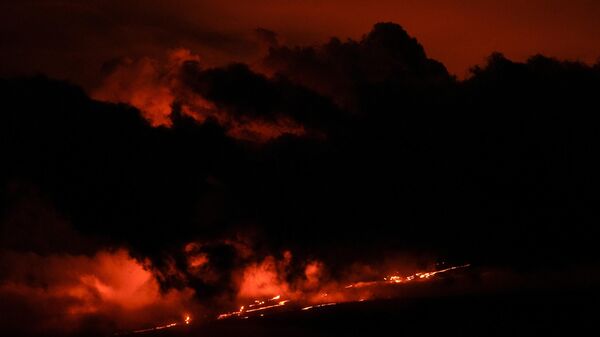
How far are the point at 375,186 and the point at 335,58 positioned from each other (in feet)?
10.9

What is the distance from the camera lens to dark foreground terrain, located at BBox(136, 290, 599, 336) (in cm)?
1237

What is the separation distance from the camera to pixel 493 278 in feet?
51.0

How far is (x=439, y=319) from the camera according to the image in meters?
13.1

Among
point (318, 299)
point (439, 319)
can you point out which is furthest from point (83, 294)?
point (439, 319)

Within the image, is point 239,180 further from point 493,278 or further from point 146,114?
point 493,278

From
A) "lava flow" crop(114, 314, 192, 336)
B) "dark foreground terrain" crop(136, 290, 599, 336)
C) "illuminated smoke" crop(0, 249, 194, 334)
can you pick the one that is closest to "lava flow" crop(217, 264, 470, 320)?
"dark foreground terrain" crop(136, 290, 599, 336)

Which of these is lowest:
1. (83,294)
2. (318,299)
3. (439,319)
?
(439,319)

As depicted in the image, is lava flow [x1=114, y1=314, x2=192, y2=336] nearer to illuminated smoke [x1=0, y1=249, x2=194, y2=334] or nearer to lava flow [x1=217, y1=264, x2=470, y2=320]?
illuminated smoke [x1=0, y1=249, x2=194, y2=334]

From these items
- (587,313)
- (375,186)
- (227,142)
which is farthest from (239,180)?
(587,313)

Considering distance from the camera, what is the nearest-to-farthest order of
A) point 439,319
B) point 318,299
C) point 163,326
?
point 439,319
point 163,326
point 318,299

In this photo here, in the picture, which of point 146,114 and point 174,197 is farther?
point 146,114

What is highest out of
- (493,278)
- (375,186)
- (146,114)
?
(146,114)

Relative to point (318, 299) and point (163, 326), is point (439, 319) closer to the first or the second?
point (318, 299)

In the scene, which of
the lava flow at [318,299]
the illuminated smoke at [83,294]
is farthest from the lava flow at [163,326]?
the lava flow at [318,299]
